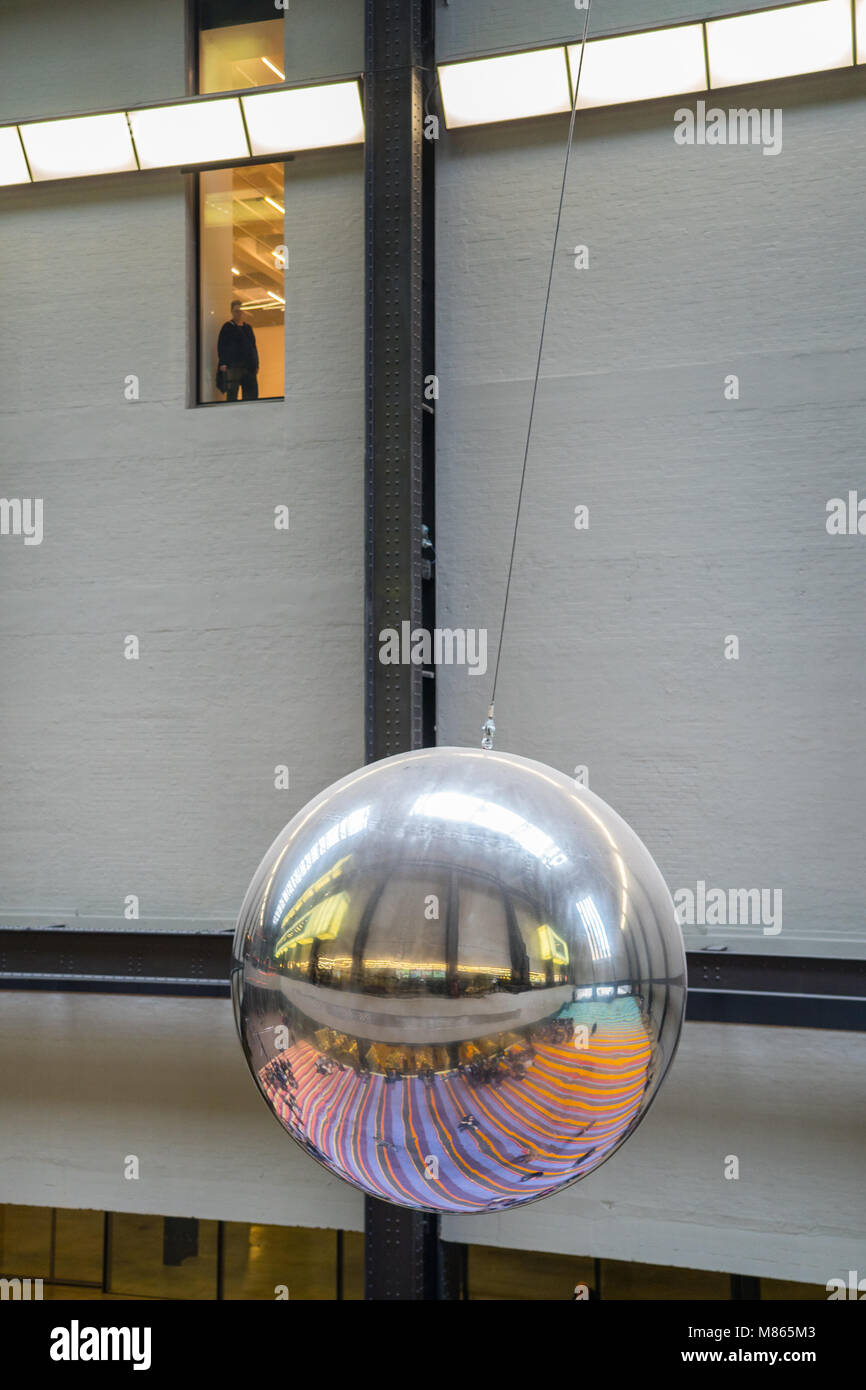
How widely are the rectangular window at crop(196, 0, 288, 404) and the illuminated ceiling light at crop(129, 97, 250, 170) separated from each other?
244 mm

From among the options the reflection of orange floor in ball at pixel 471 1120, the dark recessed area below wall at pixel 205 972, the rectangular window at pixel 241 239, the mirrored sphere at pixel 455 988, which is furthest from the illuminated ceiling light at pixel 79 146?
the reflection of orange floor in ball at pixel 471 1120

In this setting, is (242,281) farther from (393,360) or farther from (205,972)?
(205,972)

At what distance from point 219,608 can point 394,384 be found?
7.95 ft

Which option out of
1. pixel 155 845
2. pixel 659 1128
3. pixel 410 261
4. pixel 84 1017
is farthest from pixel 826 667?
pixel 84 1017

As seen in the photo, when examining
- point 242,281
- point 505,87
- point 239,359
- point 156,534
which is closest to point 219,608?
point 156,534

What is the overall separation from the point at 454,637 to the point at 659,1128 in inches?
160

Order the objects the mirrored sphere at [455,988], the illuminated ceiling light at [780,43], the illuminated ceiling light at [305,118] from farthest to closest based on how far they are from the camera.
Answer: the illuminated ceiling light at [305,118] < the illuminated ceiling light at [780,43] < the mirrored sphere at [455,988]

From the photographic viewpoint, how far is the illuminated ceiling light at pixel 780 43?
29.0 feet

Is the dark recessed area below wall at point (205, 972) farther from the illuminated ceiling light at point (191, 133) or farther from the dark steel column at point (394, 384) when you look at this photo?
the illuminated ceiling light at point (191, 133)

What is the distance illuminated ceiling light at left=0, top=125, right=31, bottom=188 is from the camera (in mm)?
10773

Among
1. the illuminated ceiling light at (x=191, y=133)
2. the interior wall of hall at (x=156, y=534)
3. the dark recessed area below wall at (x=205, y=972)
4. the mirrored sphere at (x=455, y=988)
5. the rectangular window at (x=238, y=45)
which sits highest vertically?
the rectangular window at (x=238, y=45)

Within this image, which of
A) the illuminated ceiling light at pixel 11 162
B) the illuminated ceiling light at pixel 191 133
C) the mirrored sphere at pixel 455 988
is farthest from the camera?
the illuminated ceiling light at pixel 11 162

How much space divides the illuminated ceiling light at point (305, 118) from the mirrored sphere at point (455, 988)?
360 inches

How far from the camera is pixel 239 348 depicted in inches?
418
